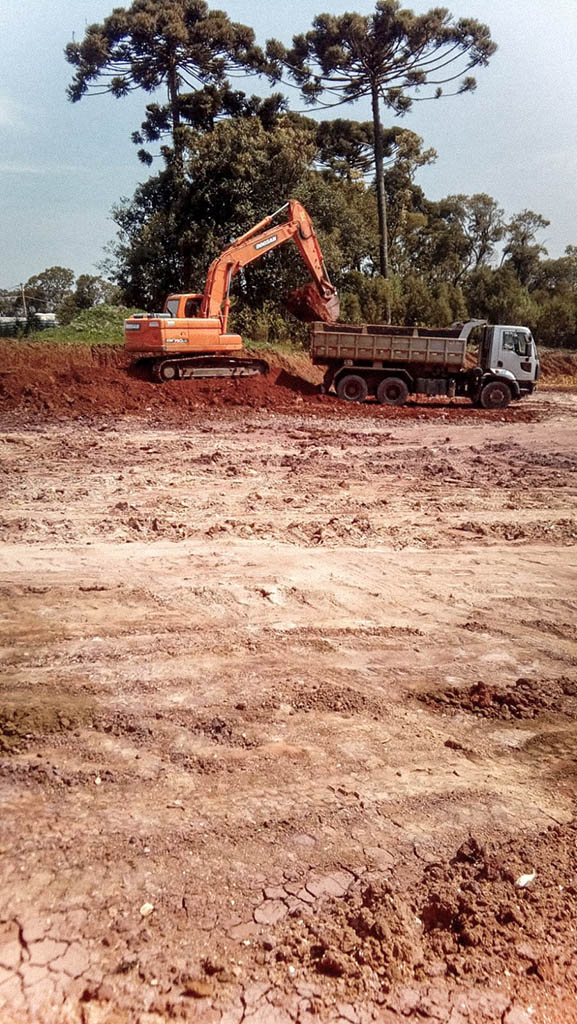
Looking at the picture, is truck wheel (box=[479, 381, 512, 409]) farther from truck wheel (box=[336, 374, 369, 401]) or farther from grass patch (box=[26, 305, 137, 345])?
grass patch (box=[26, 305, 137, 345])

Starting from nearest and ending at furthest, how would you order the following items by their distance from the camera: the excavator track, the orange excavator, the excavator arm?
1. the orange excavator
2. the excavator track
3. the excavator arm

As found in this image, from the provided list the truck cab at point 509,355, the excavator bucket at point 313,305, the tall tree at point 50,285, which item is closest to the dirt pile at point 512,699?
the truck cab at point 509,355

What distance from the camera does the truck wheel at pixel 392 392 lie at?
19266mm

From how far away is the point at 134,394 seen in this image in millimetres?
18328

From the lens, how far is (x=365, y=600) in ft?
19.5

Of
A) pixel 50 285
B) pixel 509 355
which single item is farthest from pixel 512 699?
pixel 50 285

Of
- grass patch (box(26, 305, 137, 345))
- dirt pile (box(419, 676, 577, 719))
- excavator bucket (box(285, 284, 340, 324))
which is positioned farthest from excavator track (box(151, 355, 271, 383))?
dirt pile (box(419, 676, 577, 719))

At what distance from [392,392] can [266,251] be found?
18.5 ft

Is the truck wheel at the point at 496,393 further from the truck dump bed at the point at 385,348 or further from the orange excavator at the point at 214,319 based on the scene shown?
the orange excavator at the point at 214,319

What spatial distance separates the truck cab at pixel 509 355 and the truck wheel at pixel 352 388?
3.23m

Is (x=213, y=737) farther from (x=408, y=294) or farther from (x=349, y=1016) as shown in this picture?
(x=408, y=294)

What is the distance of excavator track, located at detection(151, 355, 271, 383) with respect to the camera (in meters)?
19.1

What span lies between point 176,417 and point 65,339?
7.82 m

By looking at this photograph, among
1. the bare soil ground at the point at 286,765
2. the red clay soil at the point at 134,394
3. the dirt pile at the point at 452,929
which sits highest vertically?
the red clay soil at the point at 134,394
